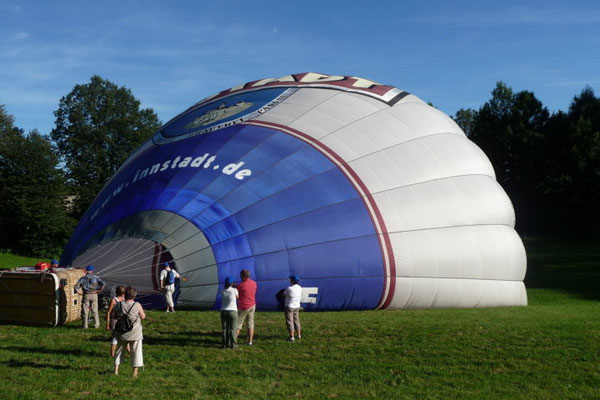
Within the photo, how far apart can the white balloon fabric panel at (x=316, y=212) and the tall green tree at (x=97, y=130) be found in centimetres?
3567

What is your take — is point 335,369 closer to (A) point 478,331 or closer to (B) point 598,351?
(A) point 478,331

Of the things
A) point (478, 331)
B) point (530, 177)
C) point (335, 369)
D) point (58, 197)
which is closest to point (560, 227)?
point (530, 177)

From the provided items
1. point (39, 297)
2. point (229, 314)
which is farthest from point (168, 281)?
point (229, 314)

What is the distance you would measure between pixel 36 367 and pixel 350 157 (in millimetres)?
7212

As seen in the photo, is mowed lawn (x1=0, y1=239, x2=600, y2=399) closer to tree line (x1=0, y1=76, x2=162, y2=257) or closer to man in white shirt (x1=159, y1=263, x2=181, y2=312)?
man in white shirt (x1=159, y1=263, x2=181, y2=312)

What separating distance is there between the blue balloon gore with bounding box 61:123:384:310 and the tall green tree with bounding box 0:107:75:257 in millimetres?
29428

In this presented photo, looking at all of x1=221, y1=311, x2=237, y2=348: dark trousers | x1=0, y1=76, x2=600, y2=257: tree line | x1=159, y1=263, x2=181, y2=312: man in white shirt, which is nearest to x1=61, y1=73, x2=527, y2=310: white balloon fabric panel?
x1=159, y1=263, x2=181, y2=312: man in white shirt

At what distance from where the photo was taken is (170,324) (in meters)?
10.6

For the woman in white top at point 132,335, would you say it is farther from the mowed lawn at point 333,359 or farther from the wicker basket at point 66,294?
the wicker basket at point 66,294

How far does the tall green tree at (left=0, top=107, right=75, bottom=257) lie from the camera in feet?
129

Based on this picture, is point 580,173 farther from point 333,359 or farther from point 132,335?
point 132,335

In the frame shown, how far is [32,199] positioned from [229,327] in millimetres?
35193

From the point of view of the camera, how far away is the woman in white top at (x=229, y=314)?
9031mm

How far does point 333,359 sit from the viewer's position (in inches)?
336
